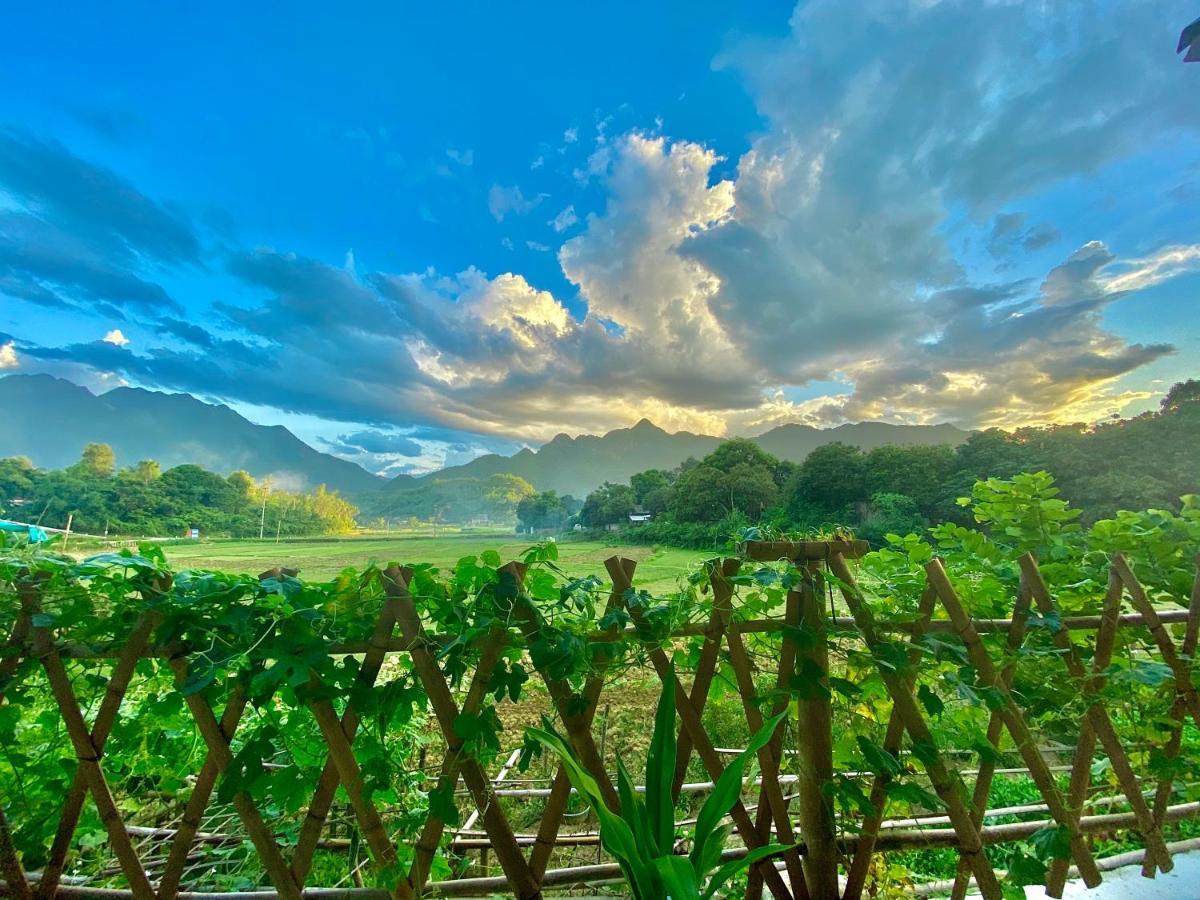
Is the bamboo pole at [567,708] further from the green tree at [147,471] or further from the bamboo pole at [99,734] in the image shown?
the green tree at [147,471]

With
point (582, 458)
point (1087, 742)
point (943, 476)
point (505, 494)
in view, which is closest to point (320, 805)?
point (1087, 742)

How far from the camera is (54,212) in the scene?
32.8 ft

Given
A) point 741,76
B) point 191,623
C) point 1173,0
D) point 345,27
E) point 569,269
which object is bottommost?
point 191,623

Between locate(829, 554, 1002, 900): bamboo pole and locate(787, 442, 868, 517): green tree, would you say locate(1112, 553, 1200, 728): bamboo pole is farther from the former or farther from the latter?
locate(787, 442, 868, 517): green tree

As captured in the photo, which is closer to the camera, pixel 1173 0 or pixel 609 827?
pixel 609 827

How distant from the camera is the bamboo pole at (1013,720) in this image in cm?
90

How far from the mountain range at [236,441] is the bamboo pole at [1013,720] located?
595cm

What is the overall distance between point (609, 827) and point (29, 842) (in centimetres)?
118

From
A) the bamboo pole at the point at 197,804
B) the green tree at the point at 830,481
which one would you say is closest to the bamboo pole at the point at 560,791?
the bamboo pole at the point at 197,804

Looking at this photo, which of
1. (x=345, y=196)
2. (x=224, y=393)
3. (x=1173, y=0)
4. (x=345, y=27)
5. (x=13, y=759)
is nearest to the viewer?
(x=13, y=759)

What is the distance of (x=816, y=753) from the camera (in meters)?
0.95

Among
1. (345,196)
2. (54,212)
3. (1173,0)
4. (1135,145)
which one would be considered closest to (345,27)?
(345,196)

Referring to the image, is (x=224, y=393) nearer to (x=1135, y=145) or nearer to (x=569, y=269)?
(x=569, y=269)

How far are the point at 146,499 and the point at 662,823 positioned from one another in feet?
13.4
